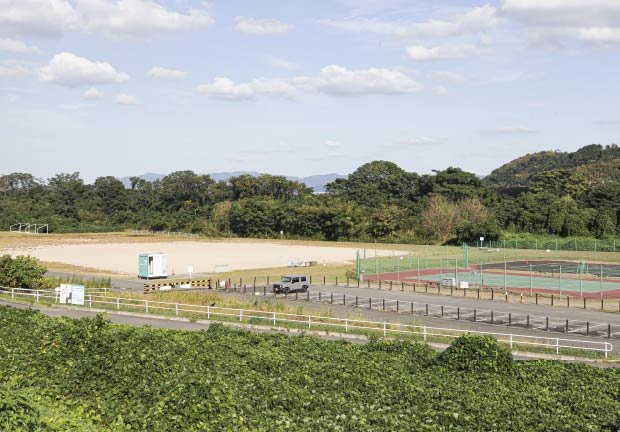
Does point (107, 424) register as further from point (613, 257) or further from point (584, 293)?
point (613, 257)

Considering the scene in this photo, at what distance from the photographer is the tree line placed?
398 ft

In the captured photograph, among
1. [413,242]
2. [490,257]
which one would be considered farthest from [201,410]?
[413,242]

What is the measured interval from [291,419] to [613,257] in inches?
3233

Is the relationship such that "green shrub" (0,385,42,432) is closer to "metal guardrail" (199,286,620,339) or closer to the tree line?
"metal guardrail" (199,286,620,339)

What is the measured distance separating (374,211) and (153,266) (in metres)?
74.1

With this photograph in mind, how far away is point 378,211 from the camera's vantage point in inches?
5177

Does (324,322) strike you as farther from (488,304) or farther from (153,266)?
(153,266)

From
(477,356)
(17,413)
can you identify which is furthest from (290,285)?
(17,413)

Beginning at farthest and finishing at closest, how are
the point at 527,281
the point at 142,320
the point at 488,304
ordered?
1. the point at 527,281
2. the point at 488,304
3. the point at 142,320

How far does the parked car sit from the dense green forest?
202 feet

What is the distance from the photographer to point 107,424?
15648 millimetres

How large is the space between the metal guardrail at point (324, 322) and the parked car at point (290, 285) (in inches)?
448

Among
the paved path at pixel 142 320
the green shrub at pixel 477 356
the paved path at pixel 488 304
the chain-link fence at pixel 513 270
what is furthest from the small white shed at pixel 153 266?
the green shrub at pixel 477 356

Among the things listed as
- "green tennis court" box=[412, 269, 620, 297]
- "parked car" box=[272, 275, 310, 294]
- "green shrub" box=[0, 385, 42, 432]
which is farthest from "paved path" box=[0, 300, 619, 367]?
"green tennis court" box=[412, 269, 620, 297]
